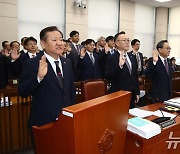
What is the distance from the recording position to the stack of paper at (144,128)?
1439 mm

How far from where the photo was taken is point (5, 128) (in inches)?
109

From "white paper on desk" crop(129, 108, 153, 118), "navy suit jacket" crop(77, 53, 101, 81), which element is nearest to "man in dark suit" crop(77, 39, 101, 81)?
"navy suit jacket" crop(77, 53, 101, 81)

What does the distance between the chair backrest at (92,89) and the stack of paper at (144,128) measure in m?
0.80

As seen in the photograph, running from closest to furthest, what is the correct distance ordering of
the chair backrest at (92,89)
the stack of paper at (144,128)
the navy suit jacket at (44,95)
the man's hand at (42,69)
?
the stack of paper at (144,128)
the man's hand at (42,69)
the navy suit jacket at (44,95)
the chair backrest at (92,89)

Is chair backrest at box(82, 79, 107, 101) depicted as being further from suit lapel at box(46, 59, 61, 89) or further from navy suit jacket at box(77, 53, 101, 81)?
navy suit jacket at box(77, 53, 101, 81)

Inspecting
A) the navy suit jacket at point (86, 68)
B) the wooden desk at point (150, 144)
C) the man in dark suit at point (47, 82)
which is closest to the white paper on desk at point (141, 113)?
the wooden desk at point (150, 144)

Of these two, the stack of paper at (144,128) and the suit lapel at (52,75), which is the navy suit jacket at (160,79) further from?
the suit lapel at (52,75)

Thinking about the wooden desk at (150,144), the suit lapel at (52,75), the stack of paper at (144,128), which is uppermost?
the suit lapel at (52,75)

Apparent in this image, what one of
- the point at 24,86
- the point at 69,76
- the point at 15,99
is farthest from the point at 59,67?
the point at 15,99

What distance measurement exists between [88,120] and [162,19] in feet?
33.4

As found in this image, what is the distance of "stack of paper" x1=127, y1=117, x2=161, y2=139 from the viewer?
1439 mm

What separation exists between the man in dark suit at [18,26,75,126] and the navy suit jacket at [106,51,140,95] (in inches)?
38.6

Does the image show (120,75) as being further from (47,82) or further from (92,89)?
(47,82)

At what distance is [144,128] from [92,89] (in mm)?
985
